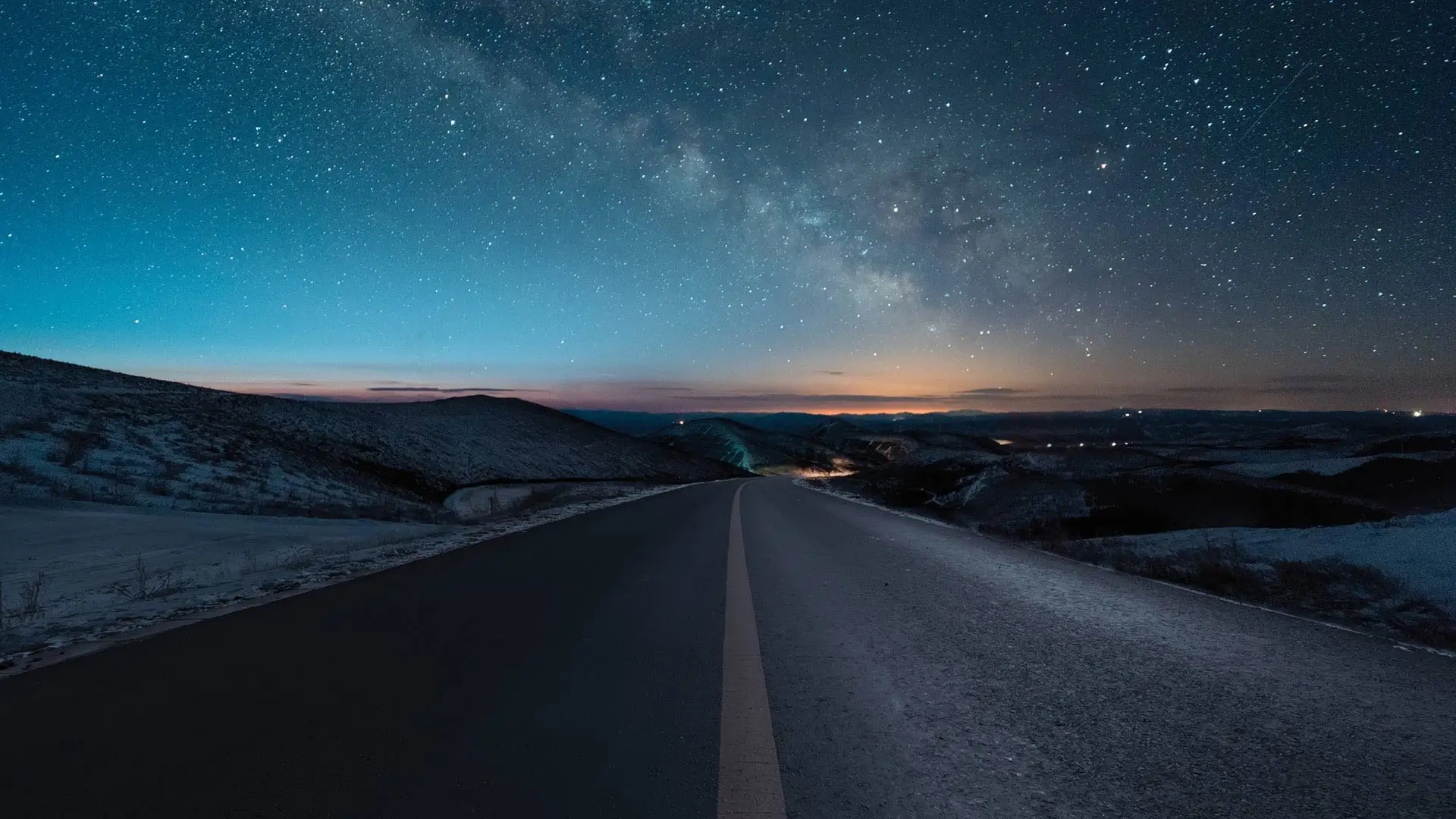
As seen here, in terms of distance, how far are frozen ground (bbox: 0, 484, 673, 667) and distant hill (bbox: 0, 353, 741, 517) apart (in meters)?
3.69

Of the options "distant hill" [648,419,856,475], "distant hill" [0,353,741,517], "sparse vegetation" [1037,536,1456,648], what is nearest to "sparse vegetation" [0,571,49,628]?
"distant hill" [0,353,741,517]

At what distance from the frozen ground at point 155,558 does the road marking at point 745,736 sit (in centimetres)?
436

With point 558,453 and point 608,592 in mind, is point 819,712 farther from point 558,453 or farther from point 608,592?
point 558,453

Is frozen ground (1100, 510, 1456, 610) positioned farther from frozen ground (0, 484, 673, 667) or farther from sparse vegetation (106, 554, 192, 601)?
sparse vegetation (106, 554, 192, 601)

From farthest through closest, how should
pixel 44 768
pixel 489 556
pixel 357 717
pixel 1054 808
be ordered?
pixel 489 556 < pixel 357 717 < pixel 44 768 < pixel 1054 808

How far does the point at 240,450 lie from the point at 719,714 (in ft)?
104

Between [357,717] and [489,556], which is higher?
[357,717]

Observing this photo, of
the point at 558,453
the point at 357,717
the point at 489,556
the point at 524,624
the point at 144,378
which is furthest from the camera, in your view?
the point at 558,453

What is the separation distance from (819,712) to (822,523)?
10261mm

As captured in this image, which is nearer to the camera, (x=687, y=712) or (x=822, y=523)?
(x=687, y=712)

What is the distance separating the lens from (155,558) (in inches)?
321

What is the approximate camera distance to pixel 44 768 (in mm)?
2377

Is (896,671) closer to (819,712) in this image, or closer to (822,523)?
(819,712)

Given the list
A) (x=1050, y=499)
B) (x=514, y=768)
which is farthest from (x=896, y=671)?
(x=1050, y=499)
